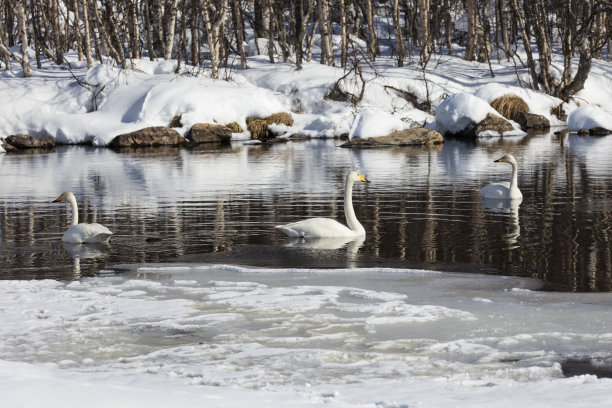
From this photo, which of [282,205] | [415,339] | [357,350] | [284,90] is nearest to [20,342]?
[357,350]

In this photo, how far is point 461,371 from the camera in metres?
5.53

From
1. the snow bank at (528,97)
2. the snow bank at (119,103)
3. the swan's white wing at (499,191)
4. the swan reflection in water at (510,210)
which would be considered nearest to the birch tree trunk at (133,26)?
the snow bank at (119,103)

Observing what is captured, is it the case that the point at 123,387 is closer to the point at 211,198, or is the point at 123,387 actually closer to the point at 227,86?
the point at 211,198

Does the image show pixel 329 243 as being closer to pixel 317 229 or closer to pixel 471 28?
pixel 317 229

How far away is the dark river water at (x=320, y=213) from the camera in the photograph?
991 cm

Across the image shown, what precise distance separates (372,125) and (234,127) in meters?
6.67

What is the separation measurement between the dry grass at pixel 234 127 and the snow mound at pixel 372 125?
5.87 metres

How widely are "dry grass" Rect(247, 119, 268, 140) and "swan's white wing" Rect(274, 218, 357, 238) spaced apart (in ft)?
81.1

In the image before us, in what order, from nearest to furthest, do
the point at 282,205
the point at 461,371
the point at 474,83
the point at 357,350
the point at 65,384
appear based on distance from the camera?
1. the point at 65,384
2. the point at 461,371
3. the point at 357,350
4. the point at 282,205
5. the point at 474,83

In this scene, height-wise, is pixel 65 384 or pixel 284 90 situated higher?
pixel 284 90

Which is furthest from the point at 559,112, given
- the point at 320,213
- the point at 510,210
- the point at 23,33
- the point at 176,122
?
the point at 320,213

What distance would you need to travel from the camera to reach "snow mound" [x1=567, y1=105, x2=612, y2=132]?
114 ft

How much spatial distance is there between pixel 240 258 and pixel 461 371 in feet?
16.1

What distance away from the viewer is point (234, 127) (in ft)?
117
